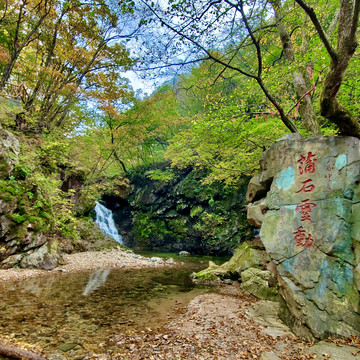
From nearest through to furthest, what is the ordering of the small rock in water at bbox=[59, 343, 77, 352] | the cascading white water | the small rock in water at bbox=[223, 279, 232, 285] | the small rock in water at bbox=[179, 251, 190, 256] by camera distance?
the small rock in water at bbox=[59, 343, 77, 352] < the small rock in water at bbox=[223, 279, 232, 285] < the small rock in water at bbox=[179, 251, 190, 256] < the cascading white water

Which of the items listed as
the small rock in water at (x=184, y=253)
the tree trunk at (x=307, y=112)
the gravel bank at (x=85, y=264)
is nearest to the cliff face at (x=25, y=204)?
the gravel bank at (x=85, y=264)

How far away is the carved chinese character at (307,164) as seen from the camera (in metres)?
4.12

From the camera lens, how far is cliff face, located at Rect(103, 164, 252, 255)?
55.2 ft

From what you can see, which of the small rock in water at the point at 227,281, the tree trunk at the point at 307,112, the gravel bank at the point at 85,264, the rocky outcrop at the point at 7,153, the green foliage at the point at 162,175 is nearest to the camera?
the tree trunk at the point at 307,112

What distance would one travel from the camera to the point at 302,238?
4.01 m

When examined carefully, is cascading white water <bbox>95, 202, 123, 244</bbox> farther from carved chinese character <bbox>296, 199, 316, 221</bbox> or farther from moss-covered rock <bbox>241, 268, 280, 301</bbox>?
carved chinese character <bbox>296, 199, 316, 221</bbox>

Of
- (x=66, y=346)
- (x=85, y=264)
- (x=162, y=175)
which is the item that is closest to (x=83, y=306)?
(x=66, y=346)

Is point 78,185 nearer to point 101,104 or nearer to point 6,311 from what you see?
point 101,104

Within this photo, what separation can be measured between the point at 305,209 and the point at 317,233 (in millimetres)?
450

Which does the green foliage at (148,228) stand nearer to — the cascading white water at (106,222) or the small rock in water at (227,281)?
the cascading white water at (106,222)

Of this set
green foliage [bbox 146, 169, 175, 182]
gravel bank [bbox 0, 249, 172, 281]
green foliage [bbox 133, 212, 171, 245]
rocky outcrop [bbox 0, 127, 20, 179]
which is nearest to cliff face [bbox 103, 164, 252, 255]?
green foliage [bbox 133, 212, 171, 245]

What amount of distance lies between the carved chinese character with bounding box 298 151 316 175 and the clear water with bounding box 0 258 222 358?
435 cm

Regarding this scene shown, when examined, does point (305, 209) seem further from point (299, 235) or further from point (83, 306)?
point (83, 306)

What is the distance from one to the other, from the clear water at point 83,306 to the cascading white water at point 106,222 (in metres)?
11.4
